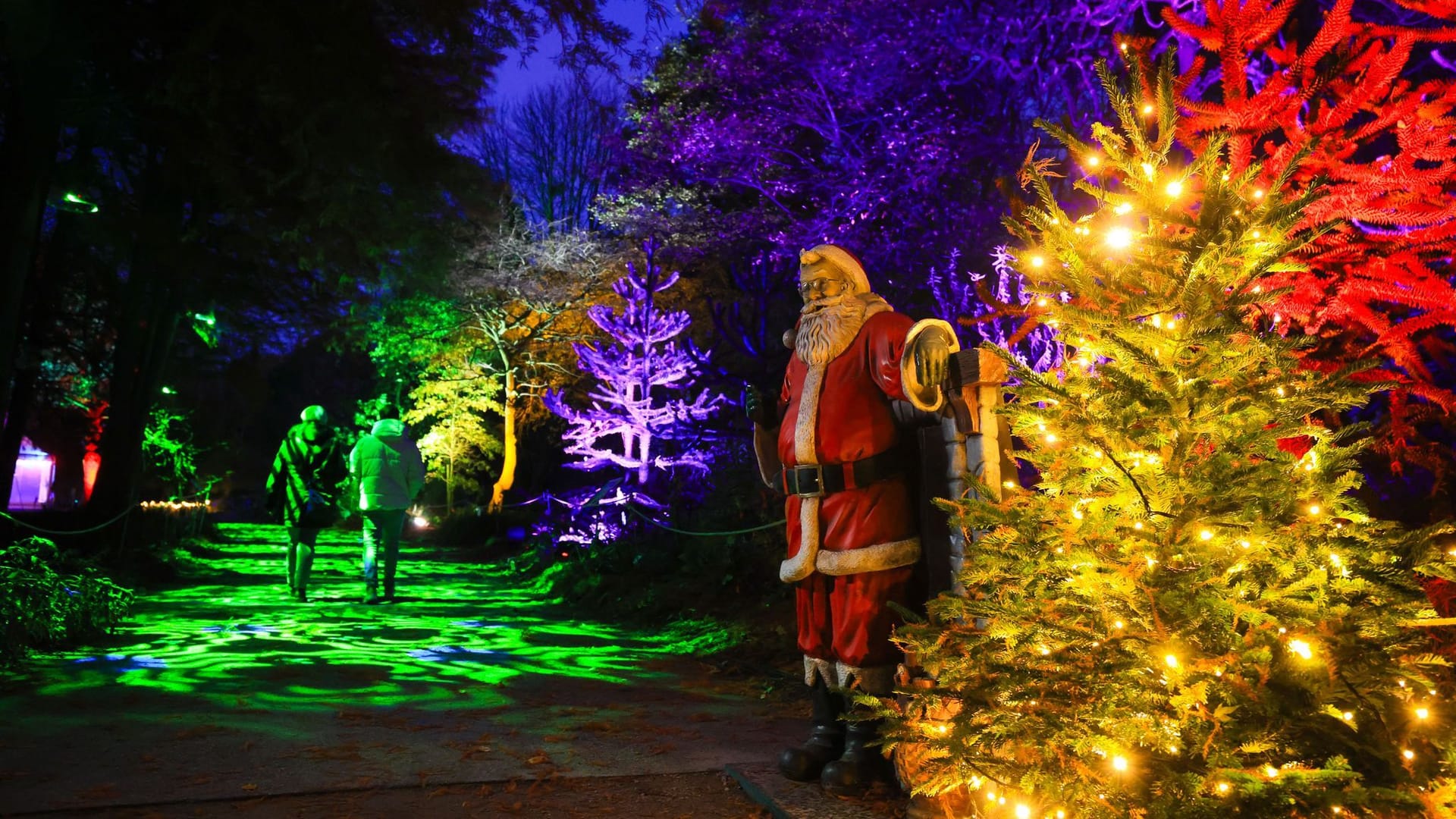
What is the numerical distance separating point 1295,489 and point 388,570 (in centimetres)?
973

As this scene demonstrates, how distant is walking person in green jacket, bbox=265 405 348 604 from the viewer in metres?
10.3

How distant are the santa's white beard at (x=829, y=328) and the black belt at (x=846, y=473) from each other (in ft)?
1.45

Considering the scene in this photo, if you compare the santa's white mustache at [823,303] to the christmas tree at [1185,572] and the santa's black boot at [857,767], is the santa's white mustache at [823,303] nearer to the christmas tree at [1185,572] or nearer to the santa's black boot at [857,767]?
the christmas tree at [1185,572]

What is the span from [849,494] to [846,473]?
8cm

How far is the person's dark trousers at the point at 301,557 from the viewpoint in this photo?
10641 millimetres

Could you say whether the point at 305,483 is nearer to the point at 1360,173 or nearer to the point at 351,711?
the point at 351,711

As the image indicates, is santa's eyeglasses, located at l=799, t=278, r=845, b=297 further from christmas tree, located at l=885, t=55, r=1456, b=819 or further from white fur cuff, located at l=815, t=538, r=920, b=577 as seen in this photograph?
christmas tree, located at l=885, t=55, r=1456, b=819

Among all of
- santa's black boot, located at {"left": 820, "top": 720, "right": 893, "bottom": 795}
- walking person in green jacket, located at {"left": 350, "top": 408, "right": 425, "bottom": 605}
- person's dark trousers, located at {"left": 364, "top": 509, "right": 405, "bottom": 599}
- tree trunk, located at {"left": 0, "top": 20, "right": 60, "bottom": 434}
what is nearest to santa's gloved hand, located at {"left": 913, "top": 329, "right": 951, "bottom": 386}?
santa's black boot, located at {"left": 820, "top": 720, "right": 893, "bottom": 795}

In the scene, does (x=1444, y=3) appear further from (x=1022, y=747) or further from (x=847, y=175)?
(x=847, y=175)

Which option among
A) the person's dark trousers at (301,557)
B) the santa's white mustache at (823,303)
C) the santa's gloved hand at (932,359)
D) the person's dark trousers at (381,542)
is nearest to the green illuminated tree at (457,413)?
the person's dark trousers at (301,557)

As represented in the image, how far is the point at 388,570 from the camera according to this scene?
35.1ft

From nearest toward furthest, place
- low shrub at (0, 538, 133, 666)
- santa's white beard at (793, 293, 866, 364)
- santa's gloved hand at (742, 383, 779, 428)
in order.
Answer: santa's white beard at (793, 293, 866, 364)
santa's gloved hand at (742, 383, 779, 428)
low shrub at (0, 538, 133, 666)

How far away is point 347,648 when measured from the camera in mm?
7484

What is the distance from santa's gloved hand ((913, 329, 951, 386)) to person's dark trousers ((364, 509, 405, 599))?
794 cm
